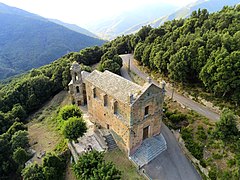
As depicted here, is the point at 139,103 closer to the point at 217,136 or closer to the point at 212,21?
the point at 217,136

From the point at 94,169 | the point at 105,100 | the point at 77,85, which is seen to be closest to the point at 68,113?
the point at 77,85

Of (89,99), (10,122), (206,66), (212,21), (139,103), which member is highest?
(212,21)

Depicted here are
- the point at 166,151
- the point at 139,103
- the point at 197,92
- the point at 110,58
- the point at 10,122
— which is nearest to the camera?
the point at 139,103

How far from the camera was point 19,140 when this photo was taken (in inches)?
1439

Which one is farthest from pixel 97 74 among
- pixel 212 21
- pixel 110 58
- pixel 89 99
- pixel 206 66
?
pixel 212 21

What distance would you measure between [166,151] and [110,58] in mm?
35645

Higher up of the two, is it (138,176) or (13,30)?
(13,30)

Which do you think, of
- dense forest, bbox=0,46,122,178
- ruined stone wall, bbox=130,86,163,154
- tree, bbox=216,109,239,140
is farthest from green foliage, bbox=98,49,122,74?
tree, bbox=216,109,239,140

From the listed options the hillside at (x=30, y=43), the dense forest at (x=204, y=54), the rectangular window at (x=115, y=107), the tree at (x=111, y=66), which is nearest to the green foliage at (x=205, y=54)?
the dense forest at (x=204, y=54)

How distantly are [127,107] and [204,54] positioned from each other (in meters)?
22.3

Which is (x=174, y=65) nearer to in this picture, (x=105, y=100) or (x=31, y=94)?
(x=105, y=100)

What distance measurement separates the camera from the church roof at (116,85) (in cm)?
2852

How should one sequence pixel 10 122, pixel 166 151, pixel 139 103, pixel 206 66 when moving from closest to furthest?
Result: pixel 139 103 → pixel 166 151 → pixel 206 66 → pixel 10 122

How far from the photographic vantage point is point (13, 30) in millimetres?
164750
